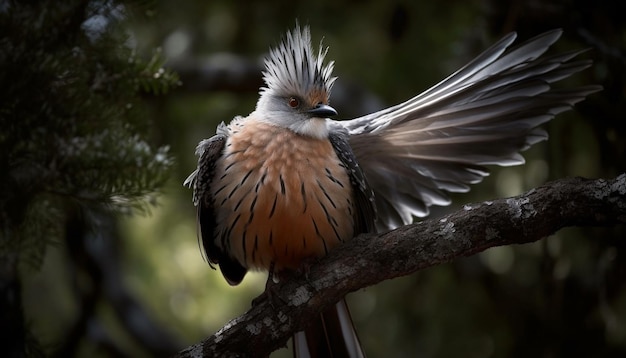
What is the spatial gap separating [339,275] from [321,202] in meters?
0.64

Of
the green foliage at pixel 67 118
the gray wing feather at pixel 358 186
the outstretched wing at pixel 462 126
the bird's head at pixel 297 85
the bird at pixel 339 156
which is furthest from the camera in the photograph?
the bird's head at pixel 297 85

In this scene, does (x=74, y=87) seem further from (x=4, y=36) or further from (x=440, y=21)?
(x=440, y=21)

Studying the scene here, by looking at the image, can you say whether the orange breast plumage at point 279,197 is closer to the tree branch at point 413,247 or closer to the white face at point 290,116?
the white face at point 290,116

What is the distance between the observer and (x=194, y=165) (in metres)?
5.96

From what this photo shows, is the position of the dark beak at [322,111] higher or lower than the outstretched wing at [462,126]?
higher

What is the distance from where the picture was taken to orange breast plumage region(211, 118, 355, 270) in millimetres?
3779

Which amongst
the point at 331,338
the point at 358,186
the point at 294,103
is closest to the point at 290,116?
the point at 294,103

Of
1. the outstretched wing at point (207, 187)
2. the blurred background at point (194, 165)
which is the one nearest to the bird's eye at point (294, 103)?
the outstretched wing at point (207, 187)

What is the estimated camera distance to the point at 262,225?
3.81 meters

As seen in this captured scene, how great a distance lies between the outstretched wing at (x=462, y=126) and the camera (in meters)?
3.65

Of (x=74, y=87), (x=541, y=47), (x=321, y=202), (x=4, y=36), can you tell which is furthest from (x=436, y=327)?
(x=4, y=36)

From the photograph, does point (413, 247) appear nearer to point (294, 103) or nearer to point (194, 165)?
point (294, 103)

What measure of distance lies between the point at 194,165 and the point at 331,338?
2.36 meters

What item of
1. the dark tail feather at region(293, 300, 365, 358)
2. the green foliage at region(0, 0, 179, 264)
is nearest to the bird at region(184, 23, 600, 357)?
the dark tail feather at region(293, 300, 365, 358)
